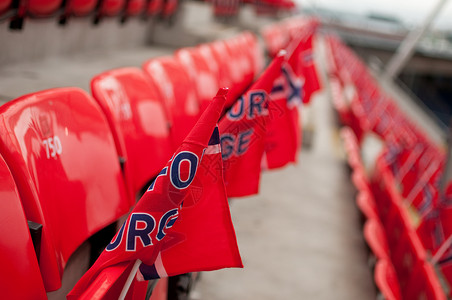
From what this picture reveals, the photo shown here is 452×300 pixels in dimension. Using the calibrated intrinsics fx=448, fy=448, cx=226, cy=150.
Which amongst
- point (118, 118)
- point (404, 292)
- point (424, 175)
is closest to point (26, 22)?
point (118, 118)

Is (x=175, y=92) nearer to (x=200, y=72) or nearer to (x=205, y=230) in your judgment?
(x=200, y=72)

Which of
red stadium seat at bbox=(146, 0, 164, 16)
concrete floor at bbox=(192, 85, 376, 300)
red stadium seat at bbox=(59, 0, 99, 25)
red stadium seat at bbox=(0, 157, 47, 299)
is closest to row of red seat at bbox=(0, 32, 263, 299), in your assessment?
red stadium seat at bbox=(0, 157, 47, 299)

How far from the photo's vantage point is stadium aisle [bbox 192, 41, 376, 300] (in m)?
1.13

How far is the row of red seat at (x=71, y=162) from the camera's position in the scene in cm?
45

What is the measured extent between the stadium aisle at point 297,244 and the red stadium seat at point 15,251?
60cm

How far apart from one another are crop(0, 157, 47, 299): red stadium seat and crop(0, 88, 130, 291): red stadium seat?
0.13 ft

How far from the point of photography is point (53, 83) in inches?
45.3

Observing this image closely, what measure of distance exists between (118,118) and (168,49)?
1760 mm

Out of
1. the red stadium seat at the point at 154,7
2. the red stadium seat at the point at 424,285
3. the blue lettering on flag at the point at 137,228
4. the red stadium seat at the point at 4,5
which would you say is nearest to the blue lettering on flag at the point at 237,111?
the blue lettering on flag at the point at 137,228

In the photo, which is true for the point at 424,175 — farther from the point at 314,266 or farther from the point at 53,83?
the point at 53,83

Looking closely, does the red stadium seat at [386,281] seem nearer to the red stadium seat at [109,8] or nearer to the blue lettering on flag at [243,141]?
the blue lettering on flag at [243,141]

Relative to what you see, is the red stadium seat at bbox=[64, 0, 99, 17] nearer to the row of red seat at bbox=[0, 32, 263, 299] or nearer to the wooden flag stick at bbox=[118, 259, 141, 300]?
the row of red seat at bbox=[0, 32, 263, 299]

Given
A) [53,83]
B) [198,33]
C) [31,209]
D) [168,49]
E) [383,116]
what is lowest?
[31,209]

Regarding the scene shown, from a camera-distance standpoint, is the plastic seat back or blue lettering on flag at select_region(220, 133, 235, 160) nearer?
blue lettering on flag at select_region(220, 133, 235, 160)
